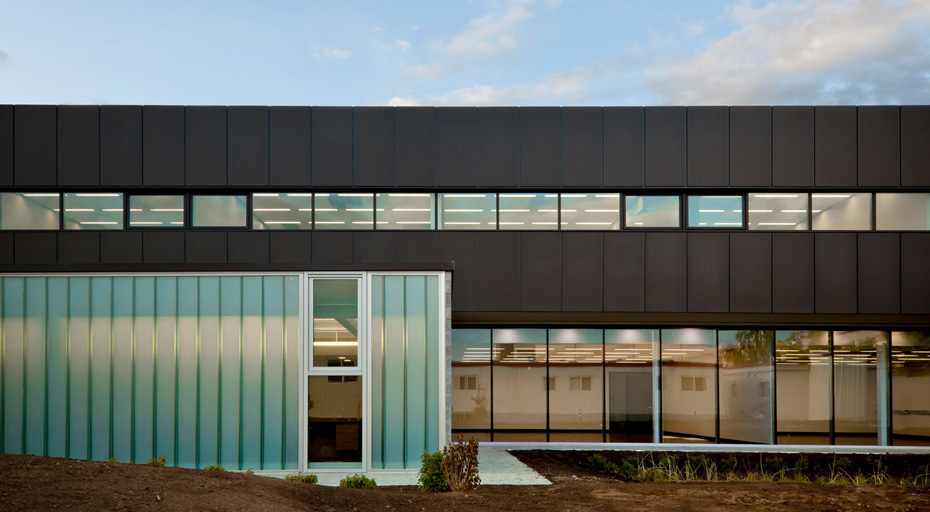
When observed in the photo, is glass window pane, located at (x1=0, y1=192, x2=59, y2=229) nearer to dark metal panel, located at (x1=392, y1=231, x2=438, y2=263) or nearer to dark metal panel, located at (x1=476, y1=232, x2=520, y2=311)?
dark metal panel, located at (x1=392, y1=231, x2=438, y2=263)

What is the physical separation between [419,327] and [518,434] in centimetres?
566

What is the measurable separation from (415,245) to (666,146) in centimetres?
578

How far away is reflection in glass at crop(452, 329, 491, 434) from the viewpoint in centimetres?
1508

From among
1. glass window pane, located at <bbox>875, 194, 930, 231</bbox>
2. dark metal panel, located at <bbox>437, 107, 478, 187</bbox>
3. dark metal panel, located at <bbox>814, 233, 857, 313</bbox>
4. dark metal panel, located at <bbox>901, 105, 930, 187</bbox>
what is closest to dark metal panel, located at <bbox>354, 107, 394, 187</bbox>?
dark metal panel, located at <bbox>437, 107, 478, 187</bbox>

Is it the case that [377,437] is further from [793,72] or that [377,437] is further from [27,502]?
[793,72]

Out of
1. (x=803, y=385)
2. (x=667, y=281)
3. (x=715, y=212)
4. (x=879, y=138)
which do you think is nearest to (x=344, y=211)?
(x=667, y=281)

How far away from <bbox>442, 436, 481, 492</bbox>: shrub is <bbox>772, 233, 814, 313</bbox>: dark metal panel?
27.7ft

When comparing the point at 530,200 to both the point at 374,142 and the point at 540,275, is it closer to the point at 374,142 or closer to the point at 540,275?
the point at 540,275

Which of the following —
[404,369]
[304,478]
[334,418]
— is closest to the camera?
[304,478]

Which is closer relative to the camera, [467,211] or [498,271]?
[498,271]

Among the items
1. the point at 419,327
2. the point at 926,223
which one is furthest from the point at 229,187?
the point at 926,223

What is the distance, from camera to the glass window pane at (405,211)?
14227 millimetres

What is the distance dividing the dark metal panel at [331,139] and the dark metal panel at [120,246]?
3980 mm

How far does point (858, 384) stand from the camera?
49.3 ft
